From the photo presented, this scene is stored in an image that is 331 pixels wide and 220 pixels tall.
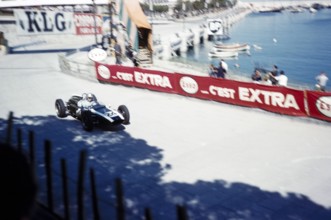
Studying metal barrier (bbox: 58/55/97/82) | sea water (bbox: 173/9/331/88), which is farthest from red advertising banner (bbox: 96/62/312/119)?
sea water (bbox: 173/9/331/88)

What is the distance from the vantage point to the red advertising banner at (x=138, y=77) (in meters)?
20.9

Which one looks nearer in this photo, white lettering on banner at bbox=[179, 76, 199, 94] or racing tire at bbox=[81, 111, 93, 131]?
racing tire at bbox=[81, 111, 93, 131]

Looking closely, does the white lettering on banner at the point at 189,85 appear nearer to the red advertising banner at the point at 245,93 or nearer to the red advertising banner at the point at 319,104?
the red advertising banner at the point at 245,93

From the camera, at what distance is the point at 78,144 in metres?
13.4

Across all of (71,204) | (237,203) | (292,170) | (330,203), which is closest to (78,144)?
(71,204)

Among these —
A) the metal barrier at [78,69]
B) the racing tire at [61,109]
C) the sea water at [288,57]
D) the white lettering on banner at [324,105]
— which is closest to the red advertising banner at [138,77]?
the metal barrier at [78,69]

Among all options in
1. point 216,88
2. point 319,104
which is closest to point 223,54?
point 216,88

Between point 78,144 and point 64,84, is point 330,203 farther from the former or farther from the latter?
point 64,84

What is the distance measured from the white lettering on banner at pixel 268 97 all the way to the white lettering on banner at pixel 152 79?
16.2ft

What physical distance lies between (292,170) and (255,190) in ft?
6.41

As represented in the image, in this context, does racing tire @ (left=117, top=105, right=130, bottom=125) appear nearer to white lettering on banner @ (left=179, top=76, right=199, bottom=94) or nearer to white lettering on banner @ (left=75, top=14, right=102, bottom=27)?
white lettering on banner @ (left=179, top=76, right=199, bottom=94)

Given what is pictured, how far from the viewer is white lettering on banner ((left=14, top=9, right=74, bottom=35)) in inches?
1316

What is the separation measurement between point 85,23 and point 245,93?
25.1 metres

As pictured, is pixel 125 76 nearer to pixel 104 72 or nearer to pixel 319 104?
pixel 104 72
